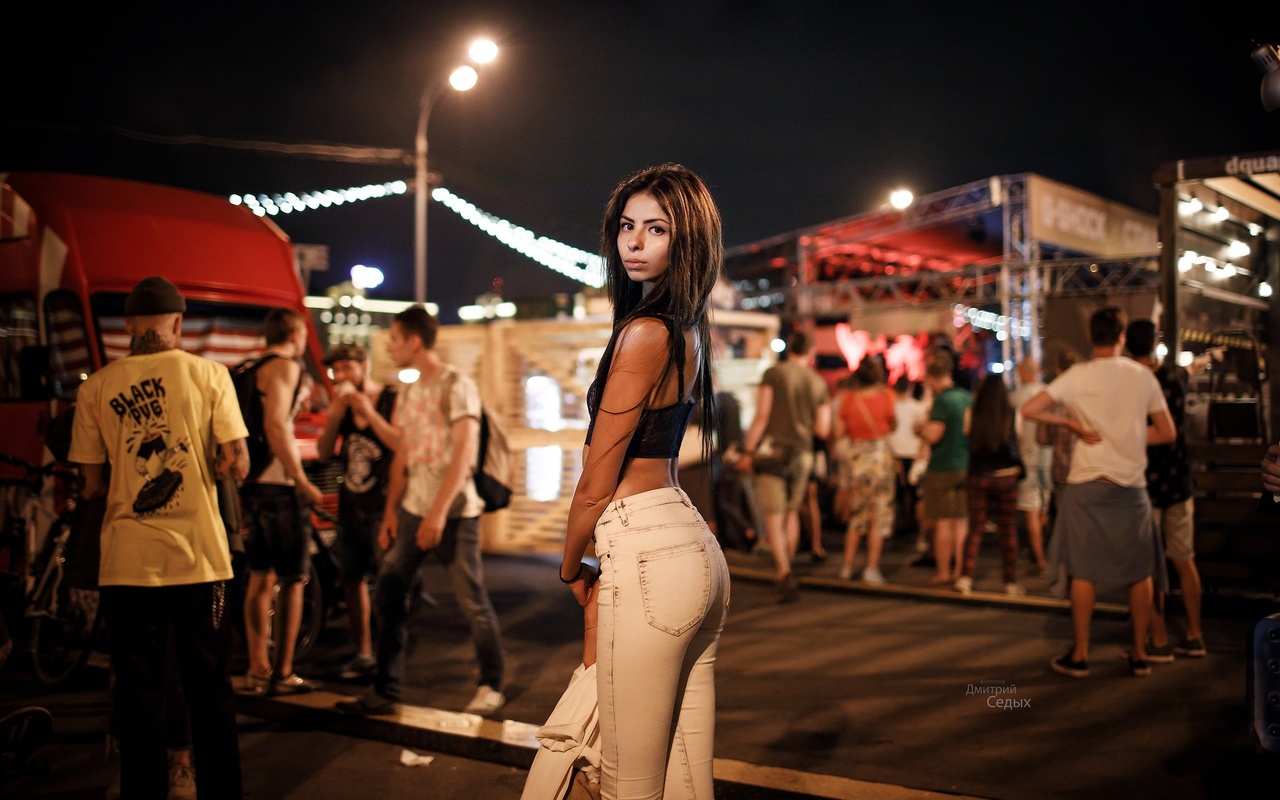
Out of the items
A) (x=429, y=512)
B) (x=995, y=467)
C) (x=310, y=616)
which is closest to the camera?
(x=429, y=512)

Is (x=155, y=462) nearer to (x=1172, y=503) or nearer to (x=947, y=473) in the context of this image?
(x=1172, y=503)

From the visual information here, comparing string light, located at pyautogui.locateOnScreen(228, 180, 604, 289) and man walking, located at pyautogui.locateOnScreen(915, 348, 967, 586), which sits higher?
string light, located at pyautogui.locateOnScreen(228, 180, 604, 289)

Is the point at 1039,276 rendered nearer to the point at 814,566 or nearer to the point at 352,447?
the point at 814,566

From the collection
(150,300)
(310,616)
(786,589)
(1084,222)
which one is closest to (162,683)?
(150,300)

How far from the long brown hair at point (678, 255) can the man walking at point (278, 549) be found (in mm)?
3406

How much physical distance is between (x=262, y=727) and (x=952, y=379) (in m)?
6.42

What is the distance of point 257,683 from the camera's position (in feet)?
17.8

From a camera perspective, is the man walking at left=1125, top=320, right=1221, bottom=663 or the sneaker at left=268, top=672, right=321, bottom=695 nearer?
the sneaker at left=268, top=672, right=321, bottom=695

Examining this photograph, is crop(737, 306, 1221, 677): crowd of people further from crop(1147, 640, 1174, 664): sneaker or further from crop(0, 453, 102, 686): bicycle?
crop(0, 453, 102, 686): bicycle

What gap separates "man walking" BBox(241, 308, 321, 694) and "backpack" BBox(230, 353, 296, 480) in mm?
34

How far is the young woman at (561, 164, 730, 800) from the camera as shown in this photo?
7.20 ft

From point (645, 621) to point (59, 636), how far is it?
16.2 ft

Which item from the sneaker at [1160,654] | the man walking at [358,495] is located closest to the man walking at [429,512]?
the man walking at [358,495]

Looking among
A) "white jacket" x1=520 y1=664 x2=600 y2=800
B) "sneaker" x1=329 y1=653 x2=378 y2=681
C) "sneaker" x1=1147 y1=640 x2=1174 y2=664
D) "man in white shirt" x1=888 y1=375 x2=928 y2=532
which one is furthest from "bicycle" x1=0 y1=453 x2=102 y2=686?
"man in white shirt" x1=888 y1=375 x2=928 y2=532
